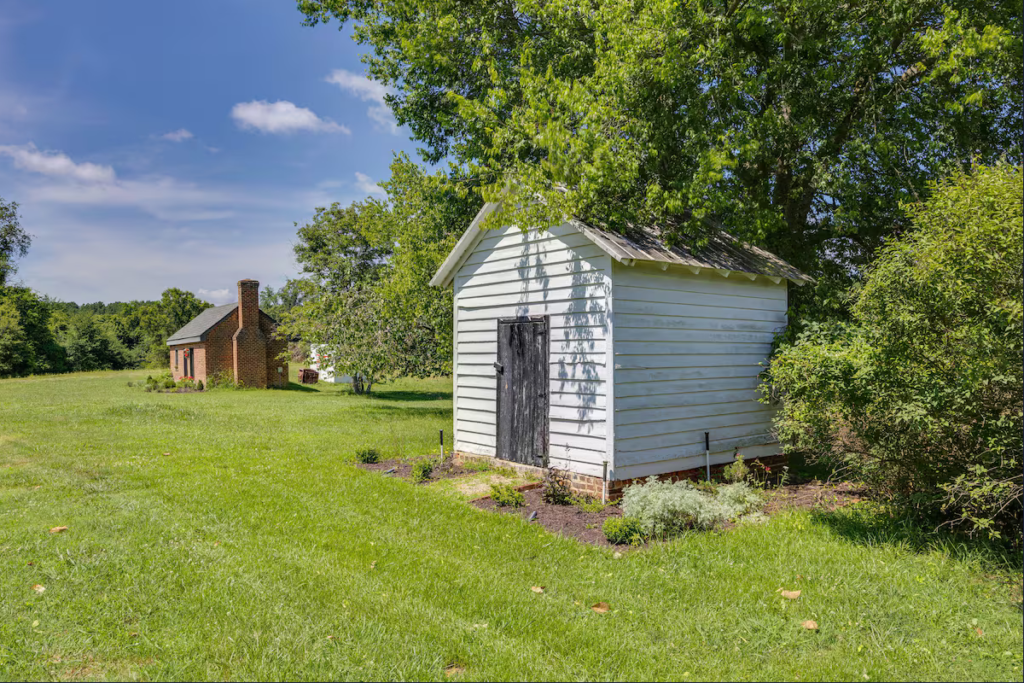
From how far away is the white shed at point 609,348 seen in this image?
777 centimetres

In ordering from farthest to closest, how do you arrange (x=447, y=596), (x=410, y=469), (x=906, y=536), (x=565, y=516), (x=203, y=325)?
(x=203, y=325)
(x=410, y=469)
(x=565, y=516)
(x=906, y=536)
(x=447, y=596)

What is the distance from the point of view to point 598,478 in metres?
7.74

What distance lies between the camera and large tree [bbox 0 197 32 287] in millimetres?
43406

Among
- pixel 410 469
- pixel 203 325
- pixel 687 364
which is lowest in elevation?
pixel 410 469

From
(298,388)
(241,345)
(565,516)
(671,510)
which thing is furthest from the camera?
(298,388)

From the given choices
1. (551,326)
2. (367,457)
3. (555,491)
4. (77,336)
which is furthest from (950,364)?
(77,336)

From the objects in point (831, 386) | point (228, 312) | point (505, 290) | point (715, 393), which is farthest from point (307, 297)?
point (831, 386)

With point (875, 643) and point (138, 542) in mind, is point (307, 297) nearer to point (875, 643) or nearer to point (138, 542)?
point (138, 542)

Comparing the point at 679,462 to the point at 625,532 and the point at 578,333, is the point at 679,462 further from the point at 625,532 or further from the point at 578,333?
the point at 625,532

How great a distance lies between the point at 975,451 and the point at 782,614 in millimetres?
2486

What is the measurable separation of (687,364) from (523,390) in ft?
8.04

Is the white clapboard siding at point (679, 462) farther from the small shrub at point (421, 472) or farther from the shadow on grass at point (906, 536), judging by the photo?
the small shrub at point (421, 472)

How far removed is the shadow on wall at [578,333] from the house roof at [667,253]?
49cm

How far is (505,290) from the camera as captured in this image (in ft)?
31.0
